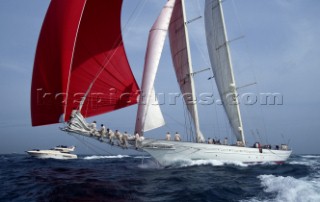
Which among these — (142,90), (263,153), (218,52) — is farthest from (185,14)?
(263,153)

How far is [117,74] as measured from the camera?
67.7 ft

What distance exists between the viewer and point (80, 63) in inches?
768

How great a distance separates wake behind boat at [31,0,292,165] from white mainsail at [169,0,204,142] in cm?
8

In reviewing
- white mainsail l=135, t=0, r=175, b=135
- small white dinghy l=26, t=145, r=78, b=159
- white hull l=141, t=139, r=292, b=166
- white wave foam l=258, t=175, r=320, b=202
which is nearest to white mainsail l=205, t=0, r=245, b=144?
white hull l=141, t=139, r=292, b=166

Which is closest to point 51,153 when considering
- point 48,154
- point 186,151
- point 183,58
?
point 48,154

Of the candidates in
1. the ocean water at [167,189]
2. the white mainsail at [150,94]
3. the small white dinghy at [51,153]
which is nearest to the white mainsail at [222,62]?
the white mainsail at [150,94]

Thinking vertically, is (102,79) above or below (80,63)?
below

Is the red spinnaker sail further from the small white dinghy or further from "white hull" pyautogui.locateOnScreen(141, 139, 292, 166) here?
the small white dinghy

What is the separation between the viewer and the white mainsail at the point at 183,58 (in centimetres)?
2394

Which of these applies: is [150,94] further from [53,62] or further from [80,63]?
[53,62]

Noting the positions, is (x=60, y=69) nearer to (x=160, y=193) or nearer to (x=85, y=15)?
(x=85, y=15)

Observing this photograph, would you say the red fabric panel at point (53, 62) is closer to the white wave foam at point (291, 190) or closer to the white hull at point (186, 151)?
the white hull at point (186, 151)

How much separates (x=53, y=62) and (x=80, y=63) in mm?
2222

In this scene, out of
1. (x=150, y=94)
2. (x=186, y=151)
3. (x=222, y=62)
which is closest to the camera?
(x=150, y=94)
